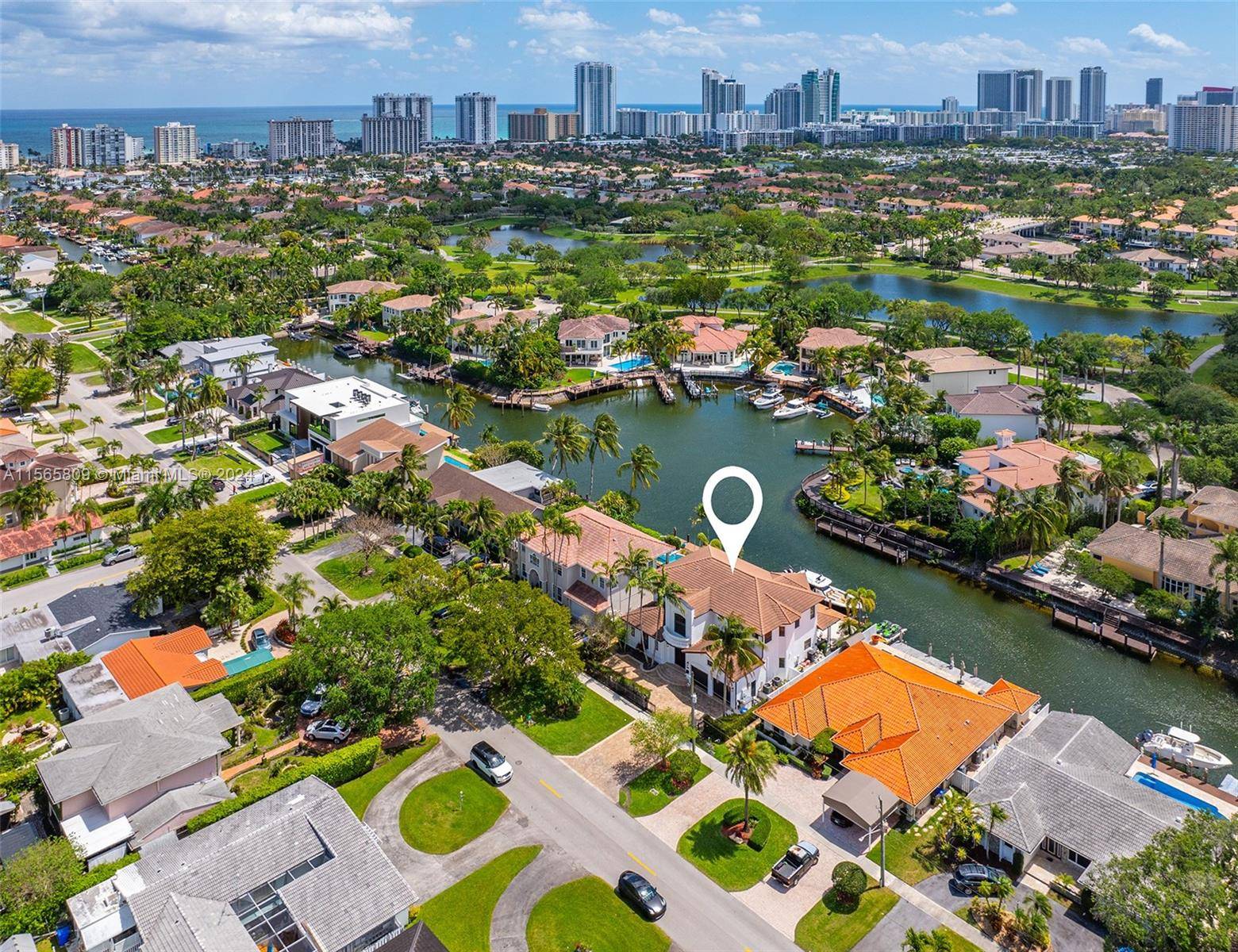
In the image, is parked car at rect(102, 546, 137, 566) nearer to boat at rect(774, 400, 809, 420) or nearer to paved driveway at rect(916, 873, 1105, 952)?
paved driveway at rect(916, 873, 1105, 952)

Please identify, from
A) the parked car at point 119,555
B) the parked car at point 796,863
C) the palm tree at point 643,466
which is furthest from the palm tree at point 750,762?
the parked car at point 119,555

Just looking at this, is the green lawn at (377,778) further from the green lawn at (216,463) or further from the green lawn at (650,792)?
the green lawn at (216,463)

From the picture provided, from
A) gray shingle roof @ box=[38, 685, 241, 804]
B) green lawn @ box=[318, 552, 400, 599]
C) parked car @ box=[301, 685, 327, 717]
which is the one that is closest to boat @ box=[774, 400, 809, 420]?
green lawn @ box=[318, 552, 400, 599]

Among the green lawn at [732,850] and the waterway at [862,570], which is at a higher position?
the waterway at [862,570]

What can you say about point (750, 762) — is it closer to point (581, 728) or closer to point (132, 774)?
point (581, 728)

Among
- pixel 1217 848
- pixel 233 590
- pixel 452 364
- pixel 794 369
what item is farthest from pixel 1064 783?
pixel 452 364

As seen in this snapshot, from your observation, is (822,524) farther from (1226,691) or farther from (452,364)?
(452,364)
